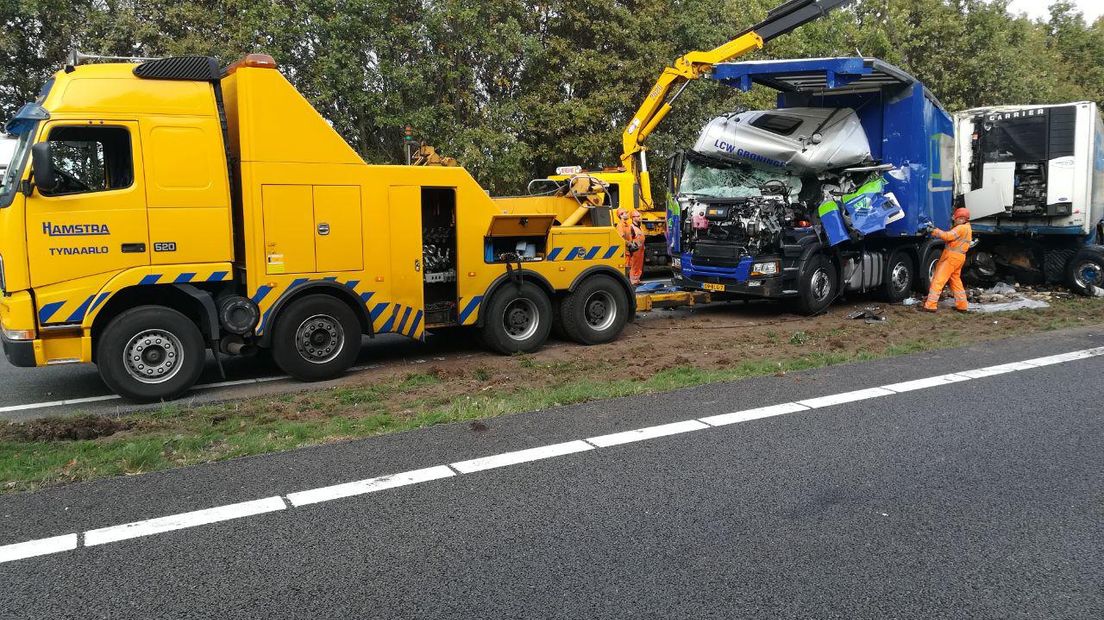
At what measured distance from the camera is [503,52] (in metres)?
17.3

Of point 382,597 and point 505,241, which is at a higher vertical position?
point 505,241

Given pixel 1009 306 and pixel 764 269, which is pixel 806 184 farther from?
pixel 1009 306

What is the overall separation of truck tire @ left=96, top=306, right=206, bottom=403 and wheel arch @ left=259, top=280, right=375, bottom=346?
0.57 meters

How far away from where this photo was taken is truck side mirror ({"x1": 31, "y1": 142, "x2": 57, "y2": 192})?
21.2ft

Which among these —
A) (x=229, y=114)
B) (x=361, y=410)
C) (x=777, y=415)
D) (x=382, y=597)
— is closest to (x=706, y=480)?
(x=777, y=415)

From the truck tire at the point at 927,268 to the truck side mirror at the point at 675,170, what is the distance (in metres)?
4.58

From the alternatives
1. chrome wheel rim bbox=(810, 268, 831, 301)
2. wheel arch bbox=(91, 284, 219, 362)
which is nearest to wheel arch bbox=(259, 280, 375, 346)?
wheel arch bbox=(91, 284, 219, 362)

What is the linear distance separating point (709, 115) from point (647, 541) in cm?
1836

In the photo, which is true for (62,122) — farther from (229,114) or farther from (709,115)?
(709,115)

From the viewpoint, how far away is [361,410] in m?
6.76

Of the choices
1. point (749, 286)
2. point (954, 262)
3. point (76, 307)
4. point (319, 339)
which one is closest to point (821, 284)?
point (749, 286)

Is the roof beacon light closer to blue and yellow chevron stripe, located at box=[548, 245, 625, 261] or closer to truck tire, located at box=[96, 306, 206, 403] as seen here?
truck tire, located at box=[96, 306, 206, 403]

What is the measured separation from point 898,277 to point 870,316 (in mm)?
2064

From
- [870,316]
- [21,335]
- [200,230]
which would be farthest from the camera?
[870,316]
